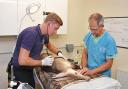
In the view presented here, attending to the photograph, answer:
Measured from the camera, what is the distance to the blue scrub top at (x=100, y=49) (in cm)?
200

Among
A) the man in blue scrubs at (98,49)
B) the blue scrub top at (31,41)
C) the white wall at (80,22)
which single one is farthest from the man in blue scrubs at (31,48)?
the white wall at (80,22)

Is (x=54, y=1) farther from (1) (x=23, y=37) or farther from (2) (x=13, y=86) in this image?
(2) (x=13, y=86)

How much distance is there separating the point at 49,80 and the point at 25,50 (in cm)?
33

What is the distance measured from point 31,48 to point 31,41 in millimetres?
64

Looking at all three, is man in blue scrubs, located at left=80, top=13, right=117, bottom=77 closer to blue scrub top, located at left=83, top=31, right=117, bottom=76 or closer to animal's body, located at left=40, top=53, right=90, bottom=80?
blue scrub top, located at left=83, top=31, right=117, bottom=76

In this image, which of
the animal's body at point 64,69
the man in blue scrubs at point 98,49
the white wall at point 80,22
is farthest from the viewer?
the white wall at point 80,22

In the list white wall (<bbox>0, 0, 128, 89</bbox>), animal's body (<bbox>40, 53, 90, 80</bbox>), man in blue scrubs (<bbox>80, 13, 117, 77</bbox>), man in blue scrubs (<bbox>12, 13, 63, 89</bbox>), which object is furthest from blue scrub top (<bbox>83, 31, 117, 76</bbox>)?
white wall (<bbox>0, 0, 128, 89</bbox>)

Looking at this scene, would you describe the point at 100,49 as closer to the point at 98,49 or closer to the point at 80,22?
the point at 98,49

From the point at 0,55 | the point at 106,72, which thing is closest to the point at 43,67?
the point at 106,72

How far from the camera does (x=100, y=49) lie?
81.0 inches

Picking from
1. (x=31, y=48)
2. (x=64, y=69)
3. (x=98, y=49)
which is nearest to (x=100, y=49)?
(x=98, y=49)

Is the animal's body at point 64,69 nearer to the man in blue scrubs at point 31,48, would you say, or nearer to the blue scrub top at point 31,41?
the man in blue scrubs at point 31,48

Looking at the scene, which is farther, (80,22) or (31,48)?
(80,22)

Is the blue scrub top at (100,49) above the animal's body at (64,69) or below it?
above
